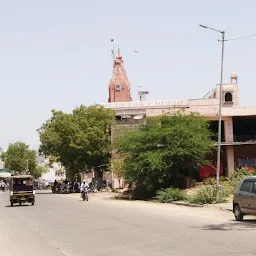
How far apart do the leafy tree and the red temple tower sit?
129 feet

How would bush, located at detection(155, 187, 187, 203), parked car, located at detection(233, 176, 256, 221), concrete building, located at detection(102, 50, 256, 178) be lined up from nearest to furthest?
parked car, located at detection(233, 176, 256, 221)
bush, located at detection(155, 187, 187, 203)
concrete building, located at detection(102, 50, 256, 178)

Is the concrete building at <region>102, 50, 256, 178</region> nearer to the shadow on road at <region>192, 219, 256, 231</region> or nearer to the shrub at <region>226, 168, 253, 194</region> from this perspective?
the shrub at <region>226, 168, 253, 194</region>

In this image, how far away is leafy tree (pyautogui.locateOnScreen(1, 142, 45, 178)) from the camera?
130375 millimetres

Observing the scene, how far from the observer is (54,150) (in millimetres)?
67062

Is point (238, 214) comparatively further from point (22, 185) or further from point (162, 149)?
point (22, 185)

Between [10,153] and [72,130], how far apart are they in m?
75.2

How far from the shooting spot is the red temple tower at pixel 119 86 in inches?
3990

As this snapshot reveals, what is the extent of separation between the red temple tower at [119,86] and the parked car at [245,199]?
265ft

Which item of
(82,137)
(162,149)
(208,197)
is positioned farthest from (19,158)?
(208,197)

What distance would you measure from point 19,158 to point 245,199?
11700 cm

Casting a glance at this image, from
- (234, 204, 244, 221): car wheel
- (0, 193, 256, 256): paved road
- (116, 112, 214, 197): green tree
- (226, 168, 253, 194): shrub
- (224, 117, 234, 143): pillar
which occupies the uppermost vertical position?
(224, 117, 234, 143): pillar

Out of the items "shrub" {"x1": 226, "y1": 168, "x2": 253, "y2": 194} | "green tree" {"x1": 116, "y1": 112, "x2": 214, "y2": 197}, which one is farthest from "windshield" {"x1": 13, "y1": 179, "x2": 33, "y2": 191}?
"shrub" {"x1": 226, "y1": 168, "x2": 253, "y2": 194}

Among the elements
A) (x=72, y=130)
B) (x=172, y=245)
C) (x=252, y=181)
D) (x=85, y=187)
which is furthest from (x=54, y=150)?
(x=172, y=245)

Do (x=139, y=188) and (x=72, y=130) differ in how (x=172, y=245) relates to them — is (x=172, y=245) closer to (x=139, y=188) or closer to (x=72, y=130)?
(x=139, y=188)
